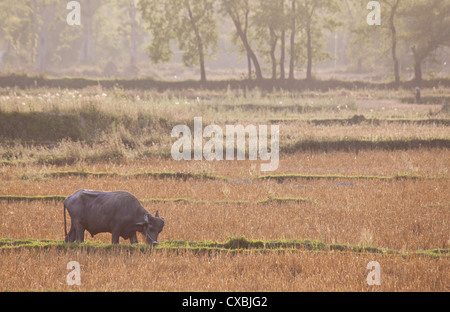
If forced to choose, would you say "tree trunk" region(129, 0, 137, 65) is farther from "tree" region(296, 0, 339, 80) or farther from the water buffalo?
the water buffalo

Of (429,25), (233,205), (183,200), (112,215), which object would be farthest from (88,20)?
(112,215)

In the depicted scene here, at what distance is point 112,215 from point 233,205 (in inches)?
165

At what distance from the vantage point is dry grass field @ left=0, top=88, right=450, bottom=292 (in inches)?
285

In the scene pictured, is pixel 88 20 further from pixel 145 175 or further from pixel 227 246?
pixel 227 246

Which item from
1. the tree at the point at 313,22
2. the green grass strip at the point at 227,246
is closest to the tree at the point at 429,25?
the tree at the point at 313,22

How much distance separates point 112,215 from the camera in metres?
8.32

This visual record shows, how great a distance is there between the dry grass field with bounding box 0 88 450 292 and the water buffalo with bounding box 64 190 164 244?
397mm

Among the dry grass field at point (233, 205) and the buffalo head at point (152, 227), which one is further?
the buffalo head at point (152, 227)

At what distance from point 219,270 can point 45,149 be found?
14297 mm

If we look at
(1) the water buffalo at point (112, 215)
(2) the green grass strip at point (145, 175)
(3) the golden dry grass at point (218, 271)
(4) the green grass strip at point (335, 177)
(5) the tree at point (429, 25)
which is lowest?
(3) the golden dry grass at point (218, 271)

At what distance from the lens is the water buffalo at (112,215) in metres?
A: 8.31

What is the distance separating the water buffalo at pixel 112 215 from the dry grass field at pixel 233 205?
0.40m

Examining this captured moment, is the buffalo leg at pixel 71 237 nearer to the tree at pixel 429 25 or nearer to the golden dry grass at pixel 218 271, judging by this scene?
the golden dry grass at pixel 218 271
